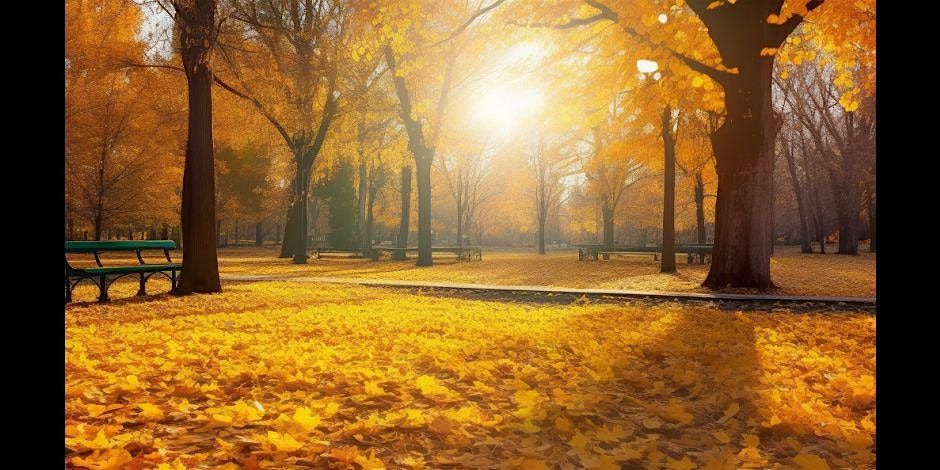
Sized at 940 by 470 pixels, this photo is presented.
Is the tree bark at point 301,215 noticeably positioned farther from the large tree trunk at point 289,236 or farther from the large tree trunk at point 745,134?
the large tree trunk at point 745,134

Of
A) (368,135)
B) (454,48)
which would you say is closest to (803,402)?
(454,48)

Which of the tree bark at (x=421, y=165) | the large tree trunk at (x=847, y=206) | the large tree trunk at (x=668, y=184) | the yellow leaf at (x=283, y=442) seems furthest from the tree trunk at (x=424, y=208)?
the large tree trunk at (x=847, y=206)

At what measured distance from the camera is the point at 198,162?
9.35m

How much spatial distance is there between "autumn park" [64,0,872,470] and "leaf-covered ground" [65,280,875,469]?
0.02 m

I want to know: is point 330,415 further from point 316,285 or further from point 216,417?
point 316,285

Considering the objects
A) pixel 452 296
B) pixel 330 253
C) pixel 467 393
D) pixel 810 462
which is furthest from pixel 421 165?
Result: pixel 810 462

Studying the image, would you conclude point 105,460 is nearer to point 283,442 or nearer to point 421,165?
point 283,442

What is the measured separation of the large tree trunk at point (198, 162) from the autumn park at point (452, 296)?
40 millimetres

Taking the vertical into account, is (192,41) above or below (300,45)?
below

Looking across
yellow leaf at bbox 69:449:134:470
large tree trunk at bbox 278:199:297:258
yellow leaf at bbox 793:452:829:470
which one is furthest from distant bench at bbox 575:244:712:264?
yellow leaf at bbox 69:449:134:470

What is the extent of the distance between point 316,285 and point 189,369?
7.76 meters

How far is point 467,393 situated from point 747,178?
27.2ft

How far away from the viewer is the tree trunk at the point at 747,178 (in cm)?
986
